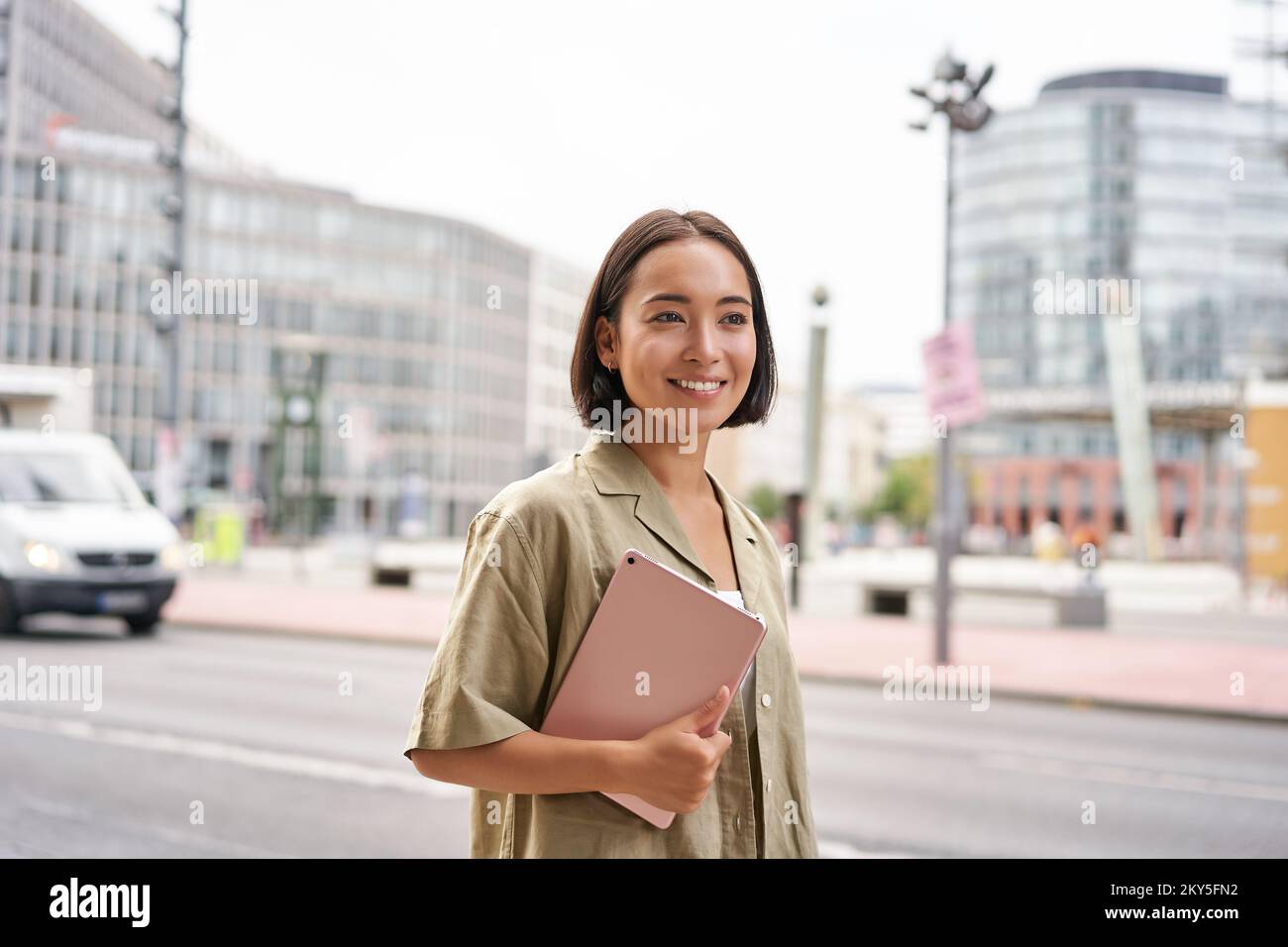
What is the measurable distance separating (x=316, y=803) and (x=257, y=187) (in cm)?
6526

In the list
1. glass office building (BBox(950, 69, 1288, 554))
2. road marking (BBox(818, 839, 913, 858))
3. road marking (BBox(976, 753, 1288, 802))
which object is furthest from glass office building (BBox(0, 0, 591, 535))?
road marking (BBox(818, 839, 913, 858))

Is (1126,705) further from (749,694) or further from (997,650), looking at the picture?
(749,694)

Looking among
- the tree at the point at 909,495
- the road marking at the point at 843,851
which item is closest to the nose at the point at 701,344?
the road marking at the point at 843,851

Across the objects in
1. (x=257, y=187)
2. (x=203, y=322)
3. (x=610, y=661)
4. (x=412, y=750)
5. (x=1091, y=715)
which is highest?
(x=257, y=187)

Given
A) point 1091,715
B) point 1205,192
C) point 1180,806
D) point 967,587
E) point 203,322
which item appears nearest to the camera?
point 1180,806

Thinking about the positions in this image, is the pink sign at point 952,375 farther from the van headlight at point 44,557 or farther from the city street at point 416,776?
the van headlight at point 44,557

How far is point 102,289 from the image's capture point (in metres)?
59.0

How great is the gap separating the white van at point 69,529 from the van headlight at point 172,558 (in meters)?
0.02

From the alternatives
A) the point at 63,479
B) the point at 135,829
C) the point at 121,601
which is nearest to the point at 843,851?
the point at 135,829

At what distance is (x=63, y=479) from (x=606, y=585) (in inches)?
417

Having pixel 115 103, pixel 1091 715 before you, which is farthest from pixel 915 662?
pixel 115 103

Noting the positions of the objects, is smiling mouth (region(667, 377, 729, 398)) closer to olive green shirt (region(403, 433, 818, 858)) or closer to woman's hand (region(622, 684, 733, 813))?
olive green shirt (region(403, 433, 818, 858))

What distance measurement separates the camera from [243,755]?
7.35m

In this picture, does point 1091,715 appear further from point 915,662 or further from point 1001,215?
point 1001,215
